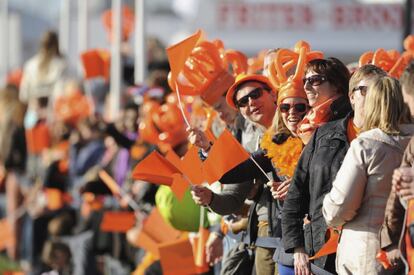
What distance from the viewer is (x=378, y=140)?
22.6ft

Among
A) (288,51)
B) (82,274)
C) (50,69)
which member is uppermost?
(288,51)

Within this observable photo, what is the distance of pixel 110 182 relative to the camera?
43.6 feet

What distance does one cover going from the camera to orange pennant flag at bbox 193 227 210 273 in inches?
404

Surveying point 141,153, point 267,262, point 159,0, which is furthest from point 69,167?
point 159,0

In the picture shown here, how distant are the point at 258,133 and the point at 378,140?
2083 mm

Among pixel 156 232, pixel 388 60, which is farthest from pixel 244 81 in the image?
pixel 156 232

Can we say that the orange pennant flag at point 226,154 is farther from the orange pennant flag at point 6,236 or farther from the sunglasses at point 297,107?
the orange pennant flag at point 6,236

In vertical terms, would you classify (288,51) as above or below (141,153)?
above

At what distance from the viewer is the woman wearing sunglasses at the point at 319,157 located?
287 inches

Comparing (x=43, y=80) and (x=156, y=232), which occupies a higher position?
(x=156, y=232)

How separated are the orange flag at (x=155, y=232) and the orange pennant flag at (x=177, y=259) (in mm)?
696

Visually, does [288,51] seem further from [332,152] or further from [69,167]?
[69,167]

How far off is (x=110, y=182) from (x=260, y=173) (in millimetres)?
5088

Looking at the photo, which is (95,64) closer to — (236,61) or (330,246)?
(236,61)
